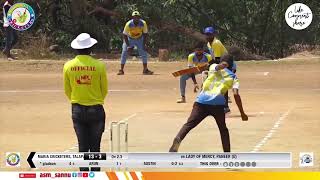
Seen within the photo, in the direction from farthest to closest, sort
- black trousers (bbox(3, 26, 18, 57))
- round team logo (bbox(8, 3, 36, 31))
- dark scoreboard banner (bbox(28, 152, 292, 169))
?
round team logo (bbox(8, 3, 36, 31)) < black trousers (bbox(3, 26, 18, 57)) < dark scoreboard banner (bbox(28, 152, 292, 169))

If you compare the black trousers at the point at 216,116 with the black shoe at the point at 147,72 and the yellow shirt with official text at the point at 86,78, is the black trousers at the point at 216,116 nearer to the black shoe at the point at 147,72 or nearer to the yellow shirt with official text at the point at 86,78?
the yellow shirt with official text at the point at 86,78

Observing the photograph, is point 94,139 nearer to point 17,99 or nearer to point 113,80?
point 17,99

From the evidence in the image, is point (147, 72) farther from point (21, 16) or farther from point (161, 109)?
point (21, 16)

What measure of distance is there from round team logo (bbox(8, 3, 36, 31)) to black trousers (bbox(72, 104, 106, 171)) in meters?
16.2

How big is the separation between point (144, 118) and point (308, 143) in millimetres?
3726

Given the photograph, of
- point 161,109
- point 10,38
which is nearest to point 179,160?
point 161,109

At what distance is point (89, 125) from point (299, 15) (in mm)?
14486

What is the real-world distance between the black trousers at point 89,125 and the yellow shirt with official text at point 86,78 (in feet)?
0.22

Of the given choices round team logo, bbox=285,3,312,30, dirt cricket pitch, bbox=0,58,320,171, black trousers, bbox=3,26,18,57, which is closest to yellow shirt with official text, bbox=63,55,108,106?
dirt cricket pitch, bbox=0,58,320,171

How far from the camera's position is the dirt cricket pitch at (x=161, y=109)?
37.9 feet

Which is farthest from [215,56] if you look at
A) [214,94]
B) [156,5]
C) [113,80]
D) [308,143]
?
[156,5]

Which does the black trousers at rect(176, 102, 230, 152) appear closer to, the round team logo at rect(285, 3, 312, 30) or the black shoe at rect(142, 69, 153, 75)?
the black shoe at rect(142, 69, 153, 75)

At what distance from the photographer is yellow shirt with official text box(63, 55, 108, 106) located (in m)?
8.88

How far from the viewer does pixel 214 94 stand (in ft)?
32.6
